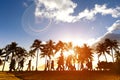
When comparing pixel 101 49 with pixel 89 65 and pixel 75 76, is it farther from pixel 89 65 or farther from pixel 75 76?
pixel 75 76

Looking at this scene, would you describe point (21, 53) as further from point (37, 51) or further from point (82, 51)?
point (82, 51)

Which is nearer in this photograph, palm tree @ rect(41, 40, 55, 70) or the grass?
the grass

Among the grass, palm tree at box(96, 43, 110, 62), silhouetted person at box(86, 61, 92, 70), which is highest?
palm tree at box(96, 43, 110, 62)

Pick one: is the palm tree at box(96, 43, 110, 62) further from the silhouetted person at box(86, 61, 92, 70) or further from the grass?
the grass

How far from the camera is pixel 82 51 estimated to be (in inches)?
3617

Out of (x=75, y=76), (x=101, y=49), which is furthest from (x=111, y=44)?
(x=75, y=76)

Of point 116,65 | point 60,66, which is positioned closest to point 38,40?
point 60,66

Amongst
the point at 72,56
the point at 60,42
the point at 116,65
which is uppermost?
the point at 60,42

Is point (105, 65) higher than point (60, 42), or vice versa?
point (60, 42)

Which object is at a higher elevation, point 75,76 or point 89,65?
point 89,65

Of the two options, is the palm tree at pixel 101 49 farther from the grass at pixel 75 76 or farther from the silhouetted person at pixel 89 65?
the grass at pixel 75 76

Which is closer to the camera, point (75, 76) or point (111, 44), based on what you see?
point (75, 76)

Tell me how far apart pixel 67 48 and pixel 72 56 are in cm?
471

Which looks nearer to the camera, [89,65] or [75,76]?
[75,76]
